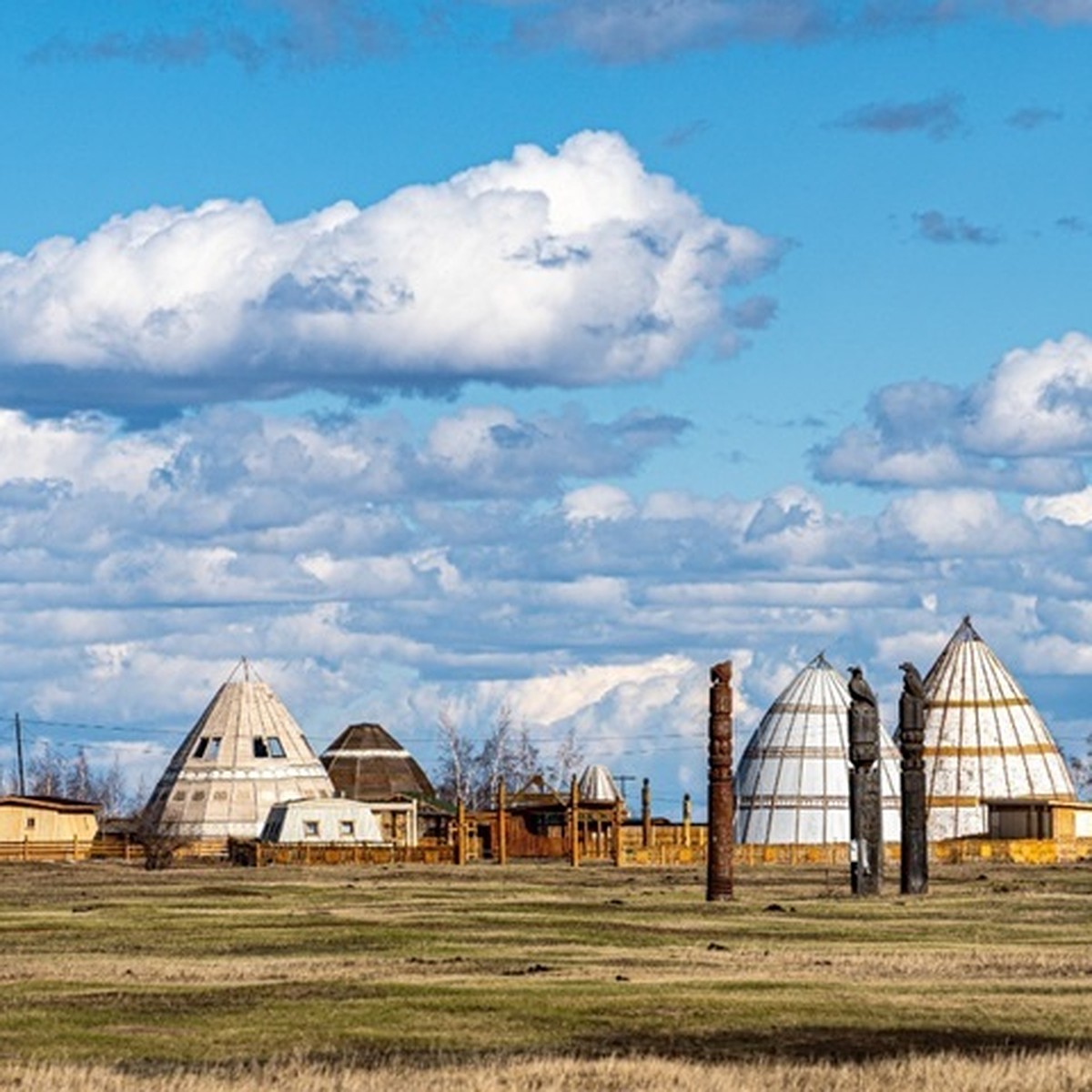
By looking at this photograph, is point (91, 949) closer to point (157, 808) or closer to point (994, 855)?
point (994, 855)

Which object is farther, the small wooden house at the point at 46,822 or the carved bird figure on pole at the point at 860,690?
the small wooden house at the point at 46,822

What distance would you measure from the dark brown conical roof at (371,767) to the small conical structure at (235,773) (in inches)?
746

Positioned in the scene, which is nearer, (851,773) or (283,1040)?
(283,1040)

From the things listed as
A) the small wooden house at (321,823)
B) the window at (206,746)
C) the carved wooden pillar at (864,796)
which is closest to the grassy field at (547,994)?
the carved wooden pillar at (864,796)

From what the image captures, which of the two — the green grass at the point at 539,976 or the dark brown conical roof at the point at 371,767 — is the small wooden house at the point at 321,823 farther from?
the green grass at the point at 539,976

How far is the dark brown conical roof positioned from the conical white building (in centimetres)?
3675

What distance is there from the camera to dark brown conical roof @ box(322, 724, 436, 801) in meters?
169

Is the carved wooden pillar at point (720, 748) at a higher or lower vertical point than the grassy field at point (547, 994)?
higher

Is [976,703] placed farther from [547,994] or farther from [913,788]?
[547,994]

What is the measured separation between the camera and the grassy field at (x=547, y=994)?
26484 mm

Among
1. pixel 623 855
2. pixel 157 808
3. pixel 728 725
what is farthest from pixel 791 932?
pixel 157 808

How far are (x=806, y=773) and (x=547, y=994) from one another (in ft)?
324

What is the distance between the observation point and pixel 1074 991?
1403 inches

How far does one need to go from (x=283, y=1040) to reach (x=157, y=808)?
390 ft
